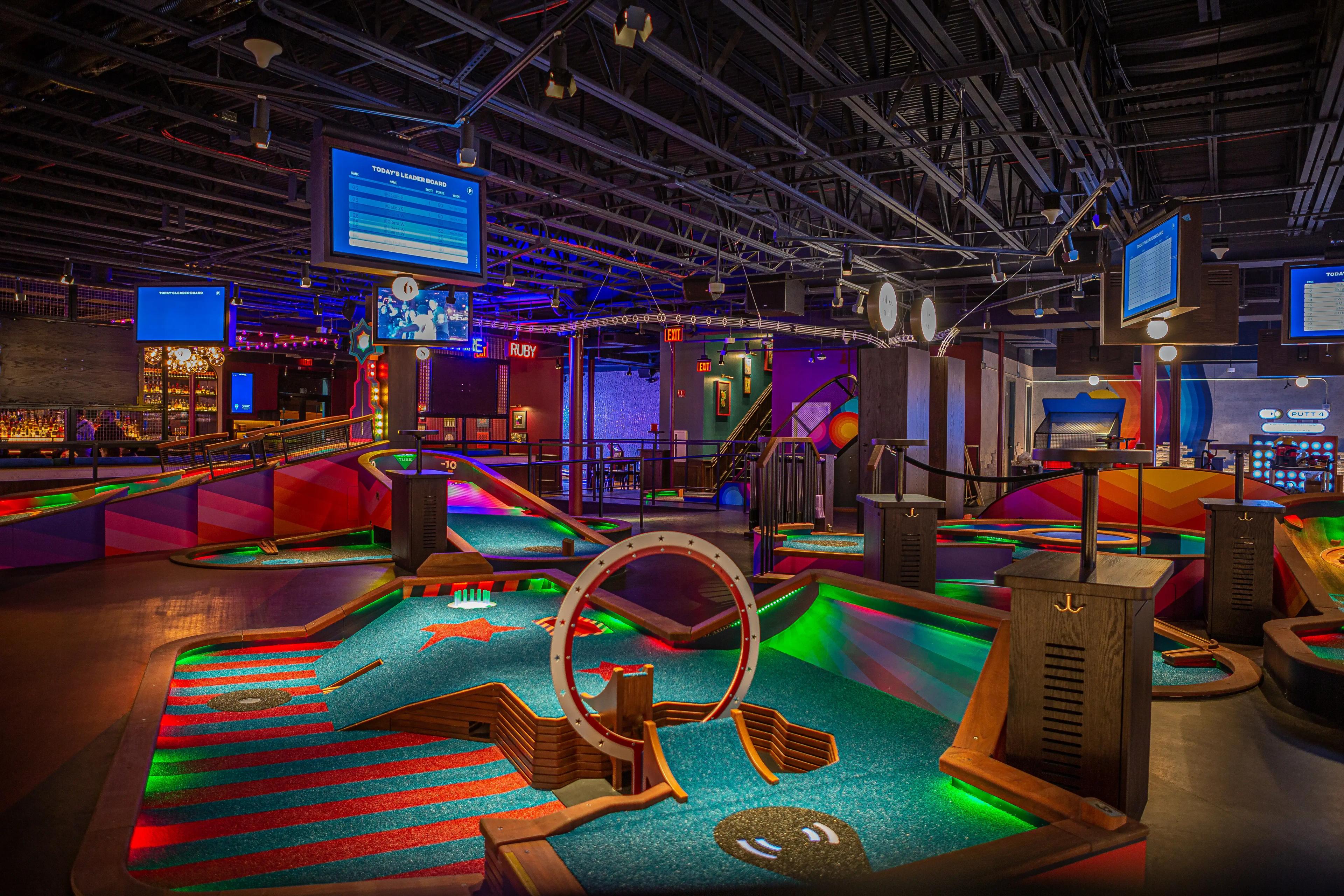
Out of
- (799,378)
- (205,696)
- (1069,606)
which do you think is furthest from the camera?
(799,378)

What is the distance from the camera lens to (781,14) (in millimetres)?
6090

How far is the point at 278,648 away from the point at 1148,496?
918 cm

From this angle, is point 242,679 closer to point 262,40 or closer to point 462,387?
point 262,40

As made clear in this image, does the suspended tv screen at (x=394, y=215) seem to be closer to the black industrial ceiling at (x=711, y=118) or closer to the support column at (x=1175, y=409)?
the black industrial ceiling at (x=711, y=118)

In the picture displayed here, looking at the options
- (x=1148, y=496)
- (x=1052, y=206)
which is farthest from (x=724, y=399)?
(x=1052, y=206)

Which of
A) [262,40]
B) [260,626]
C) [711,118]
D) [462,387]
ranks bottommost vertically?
[260,626]

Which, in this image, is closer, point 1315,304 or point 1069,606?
point 1069,606

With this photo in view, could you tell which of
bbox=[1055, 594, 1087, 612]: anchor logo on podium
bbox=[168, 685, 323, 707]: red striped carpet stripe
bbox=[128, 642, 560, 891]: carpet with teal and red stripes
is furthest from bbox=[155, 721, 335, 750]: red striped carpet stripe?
bbox=[1055, 594, 1087, 612]: anchor logo on podium

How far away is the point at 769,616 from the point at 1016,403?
65.2 ft

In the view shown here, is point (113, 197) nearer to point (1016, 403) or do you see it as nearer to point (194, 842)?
point (194, 842)

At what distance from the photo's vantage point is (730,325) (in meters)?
16.1

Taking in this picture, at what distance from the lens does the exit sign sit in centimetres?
2158

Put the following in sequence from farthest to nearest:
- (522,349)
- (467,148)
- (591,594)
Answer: (522,349), (467,148), (591,594)

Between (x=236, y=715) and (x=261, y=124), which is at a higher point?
(x=261, y=124)
